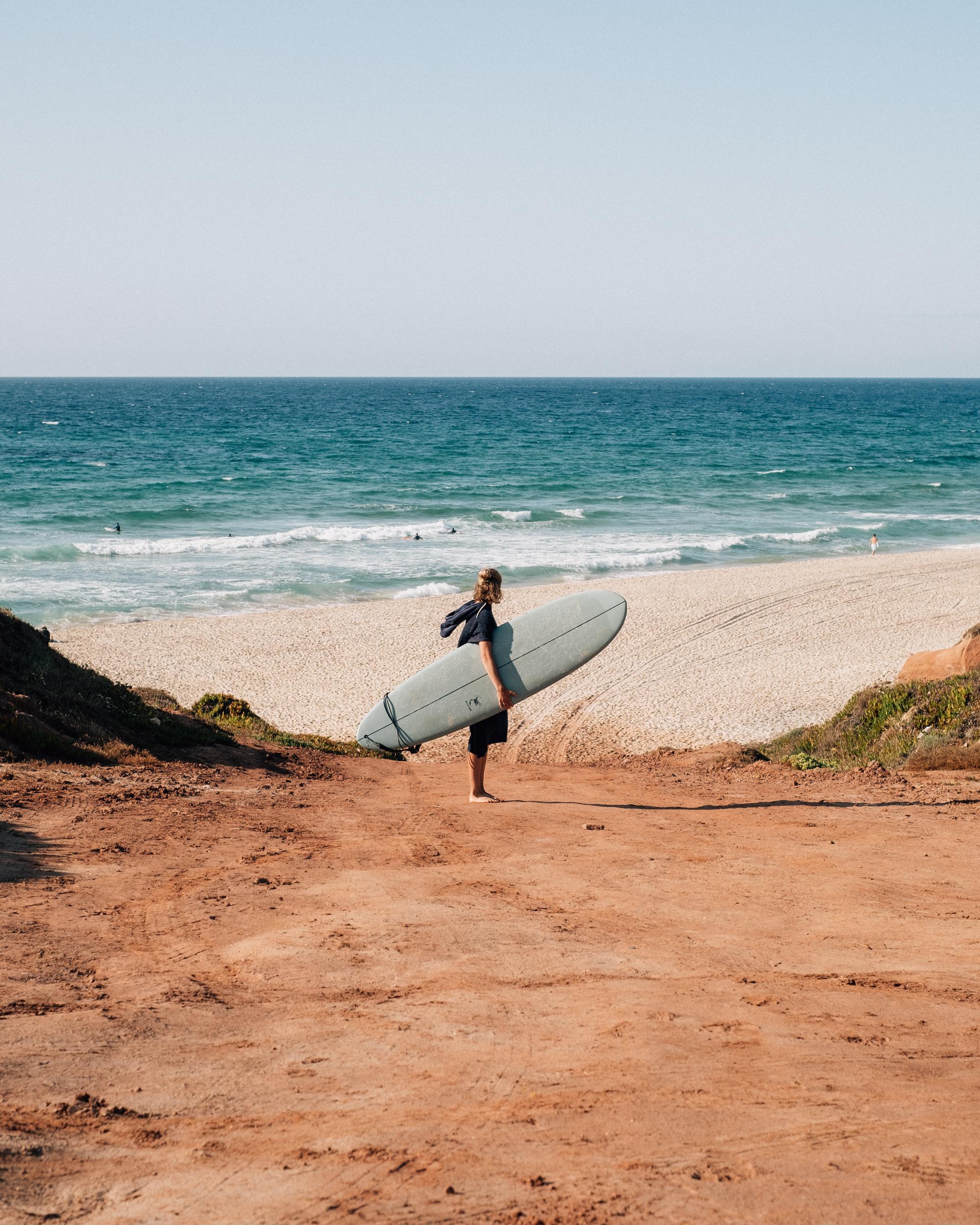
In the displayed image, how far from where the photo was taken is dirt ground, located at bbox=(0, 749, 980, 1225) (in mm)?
3297

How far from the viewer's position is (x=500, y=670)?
9.95m

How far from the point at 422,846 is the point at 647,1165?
4.09 metres

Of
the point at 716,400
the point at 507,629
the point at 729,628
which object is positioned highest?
the point at 716,400

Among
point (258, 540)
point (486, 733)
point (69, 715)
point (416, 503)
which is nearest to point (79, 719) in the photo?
point (69, 715)

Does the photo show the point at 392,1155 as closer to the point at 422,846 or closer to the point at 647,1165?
the point at 647,1165

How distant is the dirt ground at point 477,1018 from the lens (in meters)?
3.30

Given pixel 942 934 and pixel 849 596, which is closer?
pixel 942 934

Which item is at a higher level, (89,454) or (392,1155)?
(89,454)

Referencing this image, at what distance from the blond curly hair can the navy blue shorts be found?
3.53 feet

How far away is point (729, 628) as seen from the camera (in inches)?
885

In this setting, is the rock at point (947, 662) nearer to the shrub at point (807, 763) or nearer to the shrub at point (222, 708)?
the shrub at point (807, 763)

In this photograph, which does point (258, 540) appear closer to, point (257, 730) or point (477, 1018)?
point (257, 730)

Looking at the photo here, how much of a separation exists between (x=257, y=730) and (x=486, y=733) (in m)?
4.71

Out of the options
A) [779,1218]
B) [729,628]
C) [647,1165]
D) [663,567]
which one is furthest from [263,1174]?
[663,567]
